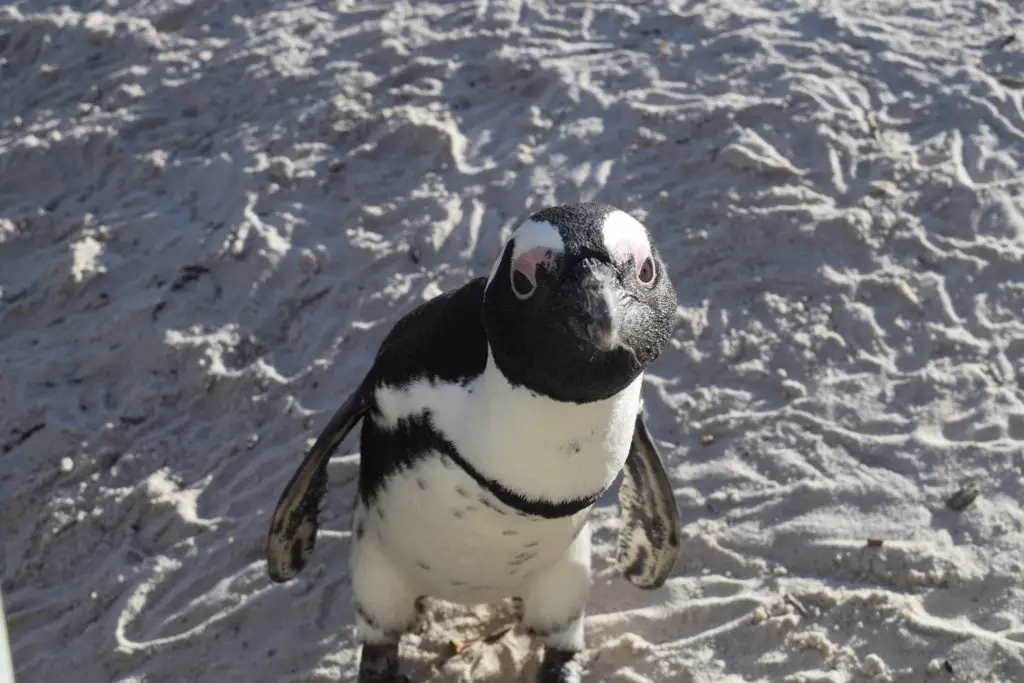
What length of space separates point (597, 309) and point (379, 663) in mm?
1088

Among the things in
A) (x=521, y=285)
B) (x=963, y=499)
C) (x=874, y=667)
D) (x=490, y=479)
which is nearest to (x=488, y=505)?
(x=490, y=479)

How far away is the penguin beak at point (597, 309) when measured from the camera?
50.4 inches

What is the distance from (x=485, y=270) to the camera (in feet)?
9.72

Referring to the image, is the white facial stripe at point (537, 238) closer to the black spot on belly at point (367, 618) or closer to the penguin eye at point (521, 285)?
the penguin eye at point (521, 285)

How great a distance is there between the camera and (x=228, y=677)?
2113 mm

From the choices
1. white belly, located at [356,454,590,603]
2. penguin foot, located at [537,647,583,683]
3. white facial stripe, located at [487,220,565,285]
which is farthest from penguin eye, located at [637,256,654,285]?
penguin foot, located at [537,647,583,683]

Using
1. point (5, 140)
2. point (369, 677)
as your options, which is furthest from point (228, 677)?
point (5, 140)

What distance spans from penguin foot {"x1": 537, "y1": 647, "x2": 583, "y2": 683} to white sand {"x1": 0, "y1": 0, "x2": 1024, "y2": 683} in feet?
0.40

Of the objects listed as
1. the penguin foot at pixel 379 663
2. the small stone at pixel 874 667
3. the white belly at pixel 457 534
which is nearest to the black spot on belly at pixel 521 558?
the white belly at pixel 457 534

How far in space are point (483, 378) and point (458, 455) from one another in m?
0.14

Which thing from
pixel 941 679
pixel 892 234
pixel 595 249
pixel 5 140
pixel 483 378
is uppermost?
pixel 595 249

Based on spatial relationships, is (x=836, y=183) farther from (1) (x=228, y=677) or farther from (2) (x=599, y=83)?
(1) (x=228, y=677)

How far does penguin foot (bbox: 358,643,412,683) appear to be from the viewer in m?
2.02

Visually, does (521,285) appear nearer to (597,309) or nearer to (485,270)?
(597,309)
